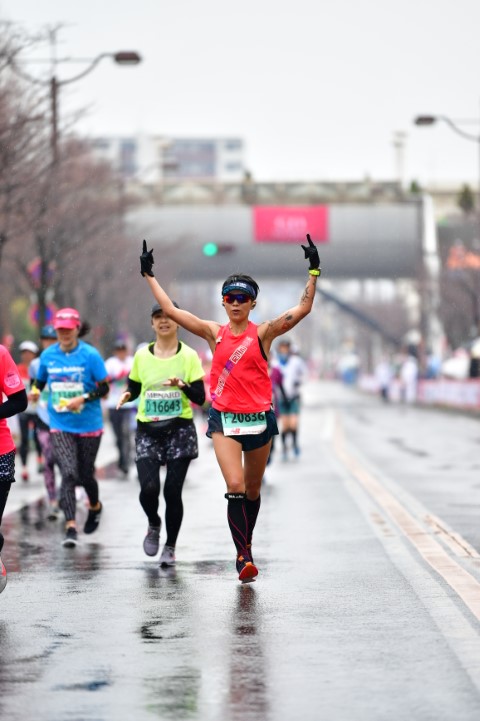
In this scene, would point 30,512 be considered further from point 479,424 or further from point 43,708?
point 479,424

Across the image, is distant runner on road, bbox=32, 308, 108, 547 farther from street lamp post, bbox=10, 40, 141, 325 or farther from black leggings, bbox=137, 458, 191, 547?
street lamp post, bbox=10, 40, 141, 325

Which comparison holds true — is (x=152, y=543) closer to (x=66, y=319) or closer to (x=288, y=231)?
(x=66, y=319)

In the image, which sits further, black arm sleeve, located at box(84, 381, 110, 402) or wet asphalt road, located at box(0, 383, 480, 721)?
black arm sleeve, located at box(84, 381, 110, 402)

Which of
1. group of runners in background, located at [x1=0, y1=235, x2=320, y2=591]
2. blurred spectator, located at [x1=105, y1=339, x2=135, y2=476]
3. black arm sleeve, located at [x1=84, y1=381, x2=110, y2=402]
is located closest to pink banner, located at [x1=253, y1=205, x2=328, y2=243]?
blurred spectator, located at [x1=105, y1=339, x2=135, y2=476]

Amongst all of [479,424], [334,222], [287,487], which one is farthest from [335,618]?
[334,222]

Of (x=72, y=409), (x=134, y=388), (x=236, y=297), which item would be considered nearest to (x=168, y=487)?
(x=134, y=388)

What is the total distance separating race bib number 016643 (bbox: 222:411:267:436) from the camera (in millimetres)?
10789

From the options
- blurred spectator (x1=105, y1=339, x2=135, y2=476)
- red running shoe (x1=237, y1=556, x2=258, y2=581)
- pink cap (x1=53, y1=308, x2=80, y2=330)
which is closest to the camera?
red running shoe (x1=237, y1=556, x2=258, y2=581)

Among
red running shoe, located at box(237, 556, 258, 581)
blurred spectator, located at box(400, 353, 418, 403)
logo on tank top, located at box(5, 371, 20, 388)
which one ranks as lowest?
blurred spectator, located at box(400, 353, 418, 403)

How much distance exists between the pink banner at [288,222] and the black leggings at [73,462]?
165ft

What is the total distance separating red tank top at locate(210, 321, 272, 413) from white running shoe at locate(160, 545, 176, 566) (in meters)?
1.46

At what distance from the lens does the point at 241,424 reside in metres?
10.8

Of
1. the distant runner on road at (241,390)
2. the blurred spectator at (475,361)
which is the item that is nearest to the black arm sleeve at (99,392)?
the distant runner on road at (241,390)

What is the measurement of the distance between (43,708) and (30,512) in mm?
10062
